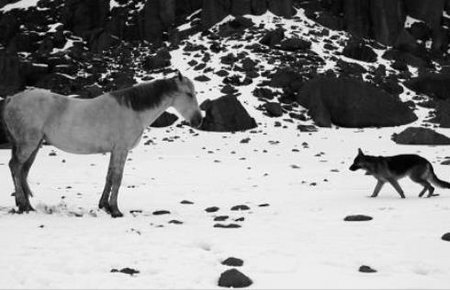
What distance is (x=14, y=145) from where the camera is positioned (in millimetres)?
9625

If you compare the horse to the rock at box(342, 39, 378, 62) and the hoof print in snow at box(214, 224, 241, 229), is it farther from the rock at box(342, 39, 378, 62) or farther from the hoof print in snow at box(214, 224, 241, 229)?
the rock at box(342, 39, 378, 62)

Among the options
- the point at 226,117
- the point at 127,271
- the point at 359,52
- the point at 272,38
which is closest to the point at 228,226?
the point at 127,271

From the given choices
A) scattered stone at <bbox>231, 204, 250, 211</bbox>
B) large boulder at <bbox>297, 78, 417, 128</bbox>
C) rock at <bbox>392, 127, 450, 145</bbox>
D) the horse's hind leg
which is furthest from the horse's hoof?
large boulder at <bbox>297, 78, 417, 128</bbox>

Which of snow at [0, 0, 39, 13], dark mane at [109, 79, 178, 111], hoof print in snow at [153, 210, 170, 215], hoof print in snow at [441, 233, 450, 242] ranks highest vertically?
snow at [0, 0, 39, 13]

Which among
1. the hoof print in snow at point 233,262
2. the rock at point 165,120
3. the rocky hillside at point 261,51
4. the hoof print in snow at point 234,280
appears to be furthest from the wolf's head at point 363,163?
the rock at point 165,120

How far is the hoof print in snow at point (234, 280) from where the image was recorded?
5125mm

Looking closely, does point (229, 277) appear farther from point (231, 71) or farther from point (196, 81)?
point (231, 71)

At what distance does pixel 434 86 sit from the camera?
40.9 metres

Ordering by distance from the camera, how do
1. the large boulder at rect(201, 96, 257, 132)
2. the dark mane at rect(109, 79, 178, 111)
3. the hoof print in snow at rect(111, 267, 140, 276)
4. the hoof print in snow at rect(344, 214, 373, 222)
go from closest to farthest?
the hoof print in snow at rect(111, 267, 140, 276)
the hoof print in snow at rect(344, 214, 373, 222)
the dark mane at rect(109, 79, 178, 111)
the large boulder at rect(201, 96, 257, 132)

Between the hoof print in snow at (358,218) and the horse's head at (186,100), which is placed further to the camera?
the horse's head at (186,100)

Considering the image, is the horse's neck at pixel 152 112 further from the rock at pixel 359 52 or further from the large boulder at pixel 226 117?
the rock at pixel 359 52

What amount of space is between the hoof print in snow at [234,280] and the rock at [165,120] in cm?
2708

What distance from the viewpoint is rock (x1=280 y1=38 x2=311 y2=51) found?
4703 centimetres

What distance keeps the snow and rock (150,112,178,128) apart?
3467 cm
